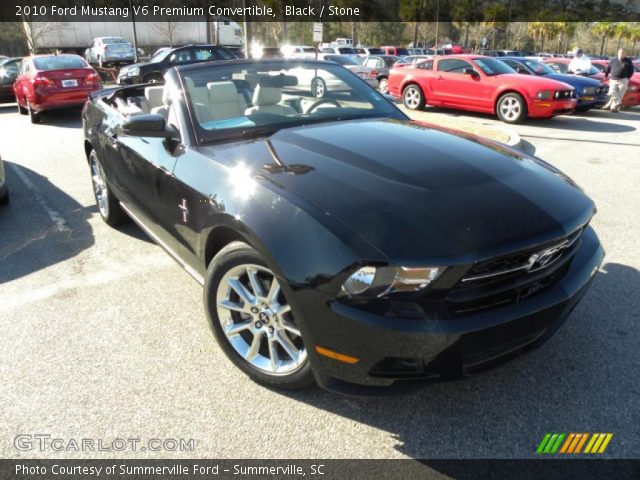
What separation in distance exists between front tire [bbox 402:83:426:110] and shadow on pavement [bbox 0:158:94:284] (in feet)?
31.7

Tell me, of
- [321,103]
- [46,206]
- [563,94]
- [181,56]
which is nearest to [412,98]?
[563,94]

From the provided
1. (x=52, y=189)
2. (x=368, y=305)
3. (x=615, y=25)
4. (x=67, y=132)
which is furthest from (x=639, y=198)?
(x=615, y=25)

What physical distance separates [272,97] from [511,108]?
30.5 ft

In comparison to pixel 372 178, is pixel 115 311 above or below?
below

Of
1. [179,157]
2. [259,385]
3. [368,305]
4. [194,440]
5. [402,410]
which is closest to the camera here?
[368,305]

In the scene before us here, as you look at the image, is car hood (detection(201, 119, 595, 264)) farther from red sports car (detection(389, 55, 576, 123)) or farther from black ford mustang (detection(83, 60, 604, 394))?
red sports car (detection(389, 55, 576, 123))

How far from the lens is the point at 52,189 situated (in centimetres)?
627

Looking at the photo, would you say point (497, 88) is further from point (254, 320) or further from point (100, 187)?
point (254, 320)

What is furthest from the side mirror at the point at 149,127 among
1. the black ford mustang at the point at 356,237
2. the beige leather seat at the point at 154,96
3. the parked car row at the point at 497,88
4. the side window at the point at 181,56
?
the side window at the point at 181,56

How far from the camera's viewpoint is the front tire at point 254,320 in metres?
2.36

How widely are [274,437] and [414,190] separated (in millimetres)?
1301

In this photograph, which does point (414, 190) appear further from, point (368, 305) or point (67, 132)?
point (67, 132)

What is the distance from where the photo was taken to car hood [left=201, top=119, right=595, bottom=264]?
2.00m

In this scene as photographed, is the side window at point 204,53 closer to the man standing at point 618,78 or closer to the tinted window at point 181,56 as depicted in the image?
the tinted window at point 181,56
